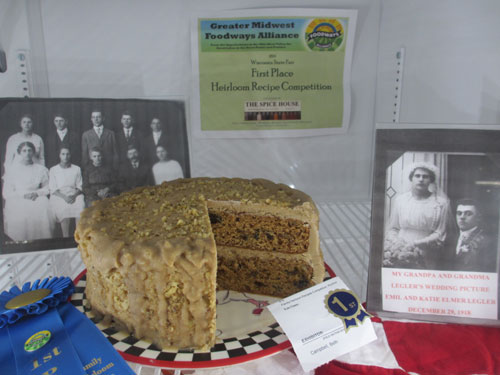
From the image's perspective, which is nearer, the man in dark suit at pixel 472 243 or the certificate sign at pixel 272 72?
the man in dark suit at pixel 472 243

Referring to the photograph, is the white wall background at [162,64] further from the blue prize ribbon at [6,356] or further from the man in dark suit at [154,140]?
the blue prize ribbon at [6,356]

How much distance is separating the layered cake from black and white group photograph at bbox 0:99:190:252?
0.48 ft

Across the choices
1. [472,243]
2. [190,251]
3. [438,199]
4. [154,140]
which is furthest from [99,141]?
[472,243]

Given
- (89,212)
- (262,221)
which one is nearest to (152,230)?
(89,212)

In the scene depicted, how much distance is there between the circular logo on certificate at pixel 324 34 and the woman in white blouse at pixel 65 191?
0.97 meters

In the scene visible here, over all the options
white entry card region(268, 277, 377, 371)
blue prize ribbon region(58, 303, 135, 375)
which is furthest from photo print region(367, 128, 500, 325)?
blue prize ribbon region(58, 303, 135, 375)

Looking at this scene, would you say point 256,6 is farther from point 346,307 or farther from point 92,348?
point 92,348

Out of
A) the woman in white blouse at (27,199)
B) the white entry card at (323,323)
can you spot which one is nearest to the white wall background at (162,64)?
the woman in white blouse at (27,199)

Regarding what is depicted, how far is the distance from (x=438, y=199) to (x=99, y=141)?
3.75 feet

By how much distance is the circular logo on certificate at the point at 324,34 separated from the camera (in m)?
1.36

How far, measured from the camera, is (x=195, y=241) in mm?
990

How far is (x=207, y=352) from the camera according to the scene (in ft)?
3.14

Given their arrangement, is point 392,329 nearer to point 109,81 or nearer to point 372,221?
point 372,221

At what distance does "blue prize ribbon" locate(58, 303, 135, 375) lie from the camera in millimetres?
820
